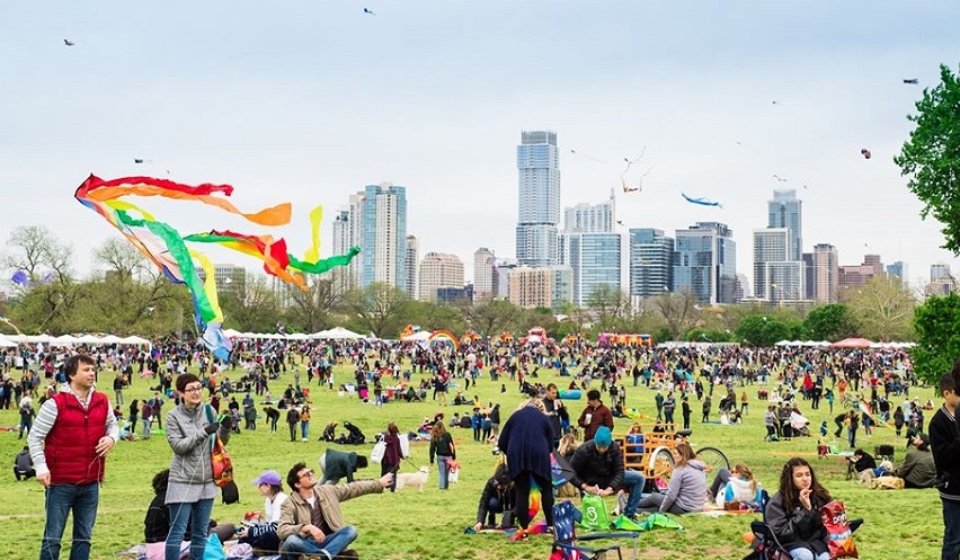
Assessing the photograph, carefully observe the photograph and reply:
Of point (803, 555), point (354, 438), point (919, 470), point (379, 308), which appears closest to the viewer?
point (803, 555)

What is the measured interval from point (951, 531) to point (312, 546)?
4.73m

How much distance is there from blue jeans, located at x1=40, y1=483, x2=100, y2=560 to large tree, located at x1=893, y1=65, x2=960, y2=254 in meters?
17.3

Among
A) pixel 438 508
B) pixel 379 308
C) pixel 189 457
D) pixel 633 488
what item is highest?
pixel 379 308

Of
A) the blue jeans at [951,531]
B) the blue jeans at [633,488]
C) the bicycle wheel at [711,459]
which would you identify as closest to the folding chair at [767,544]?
the blue jeans at [951,531]

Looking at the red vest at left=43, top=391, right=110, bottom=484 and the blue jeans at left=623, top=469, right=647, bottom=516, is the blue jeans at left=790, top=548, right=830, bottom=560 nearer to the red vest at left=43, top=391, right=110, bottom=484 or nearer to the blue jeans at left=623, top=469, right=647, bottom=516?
the blue jeans at left=623, top=469, right=647, bottom=516

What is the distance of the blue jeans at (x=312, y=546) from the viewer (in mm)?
8281

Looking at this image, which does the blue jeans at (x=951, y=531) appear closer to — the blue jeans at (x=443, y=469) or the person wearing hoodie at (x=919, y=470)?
the person wearing hoodie at (x=919, y=470)

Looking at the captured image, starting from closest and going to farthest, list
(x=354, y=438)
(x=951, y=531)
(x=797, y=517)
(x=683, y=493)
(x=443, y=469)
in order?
(x=951, y=531) < (x=797, y=517) < (x=683, y=493) < (x=443, y=469) < (x=354, y=438)

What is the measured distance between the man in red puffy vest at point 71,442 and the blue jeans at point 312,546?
1792 mm

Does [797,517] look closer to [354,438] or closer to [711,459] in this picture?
[711,459]

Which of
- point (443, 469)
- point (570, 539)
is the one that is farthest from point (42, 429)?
point (443, 469)

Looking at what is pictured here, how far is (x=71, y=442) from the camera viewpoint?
680 centimetres

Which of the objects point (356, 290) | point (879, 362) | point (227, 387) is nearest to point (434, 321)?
point (356, 290)

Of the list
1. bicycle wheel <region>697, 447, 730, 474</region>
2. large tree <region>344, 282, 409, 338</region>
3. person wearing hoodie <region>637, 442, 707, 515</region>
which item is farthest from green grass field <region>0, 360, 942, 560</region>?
large tree <region>344, 282, 409, 338</region>
